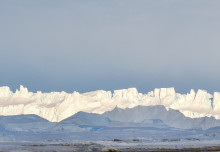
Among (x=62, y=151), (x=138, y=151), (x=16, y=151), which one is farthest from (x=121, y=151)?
(x=16, y=151)

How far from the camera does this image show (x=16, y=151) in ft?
377

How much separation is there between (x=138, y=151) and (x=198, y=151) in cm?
1224

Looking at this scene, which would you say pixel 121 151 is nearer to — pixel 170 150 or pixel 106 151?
pixel 106 151

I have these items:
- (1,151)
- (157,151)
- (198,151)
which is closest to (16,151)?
(1,151)

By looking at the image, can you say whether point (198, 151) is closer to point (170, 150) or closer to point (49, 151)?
point (170, 150)

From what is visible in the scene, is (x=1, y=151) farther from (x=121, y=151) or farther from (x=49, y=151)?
(x=121, y=151)

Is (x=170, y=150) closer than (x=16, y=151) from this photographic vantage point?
No

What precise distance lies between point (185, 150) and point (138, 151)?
1101cm

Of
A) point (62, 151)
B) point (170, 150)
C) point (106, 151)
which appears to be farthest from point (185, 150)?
point (62, 151)

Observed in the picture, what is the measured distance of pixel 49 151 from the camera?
119m

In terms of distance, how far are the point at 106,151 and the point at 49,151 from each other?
11.5 meters

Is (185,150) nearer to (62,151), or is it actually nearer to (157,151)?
(157,151)

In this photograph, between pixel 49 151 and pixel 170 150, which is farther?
pixel 170 150

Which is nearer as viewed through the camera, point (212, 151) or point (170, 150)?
point (212, 151)
